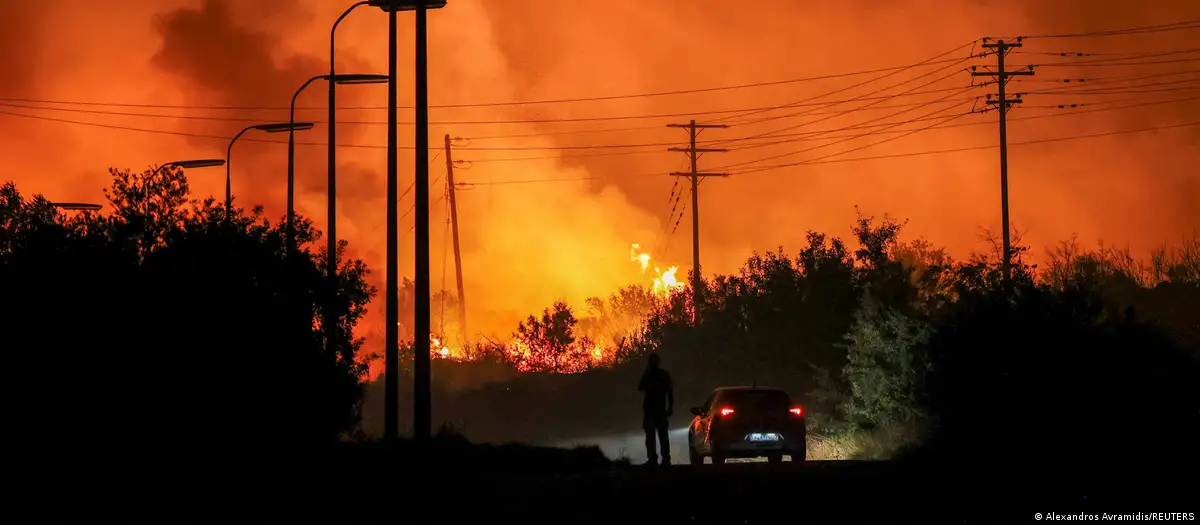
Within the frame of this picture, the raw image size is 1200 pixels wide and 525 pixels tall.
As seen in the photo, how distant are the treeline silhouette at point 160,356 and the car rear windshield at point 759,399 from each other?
853cm

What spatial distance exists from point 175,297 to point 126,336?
118 cm

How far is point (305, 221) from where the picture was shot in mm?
33938

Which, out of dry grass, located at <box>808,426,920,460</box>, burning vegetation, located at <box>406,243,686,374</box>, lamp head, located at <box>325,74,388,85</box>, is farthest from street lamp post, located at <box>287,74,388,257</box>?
burning vegetation, located at <box>406,243,686,374</box>

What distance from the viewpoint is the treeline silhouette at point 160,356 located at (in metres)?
20.3

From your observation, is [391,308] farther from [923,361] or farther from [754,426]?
[923,361]

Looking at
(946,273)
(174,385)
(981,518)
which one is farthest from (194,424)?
(946,273)

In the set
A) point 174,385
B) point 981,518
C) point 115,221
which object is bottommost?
point 981,518

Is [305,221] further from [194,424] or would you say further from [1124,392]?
[1124,392]

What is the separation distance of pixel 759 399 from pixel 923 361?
9.36 m

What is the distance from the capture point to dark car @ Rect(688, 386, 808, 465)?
30672 millimetres

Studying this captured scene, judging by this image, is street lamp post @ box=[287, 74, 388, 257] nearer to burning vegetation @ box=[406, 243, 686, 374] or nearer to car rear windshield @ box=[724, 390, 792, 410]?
car rear windshield @ box=[724, 390, 792, 410]

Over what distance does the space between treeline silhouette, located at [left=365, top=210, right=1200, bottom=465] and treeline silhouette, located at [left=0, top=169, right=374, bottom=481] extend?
1255 centimetres

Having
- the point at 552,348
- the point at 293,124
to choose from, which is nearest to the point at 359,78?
the point at 293,124

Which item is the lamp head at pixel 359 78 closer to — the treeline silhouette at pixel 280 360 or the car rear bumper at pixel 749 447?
the treeline silhouette at pixel 280 360
